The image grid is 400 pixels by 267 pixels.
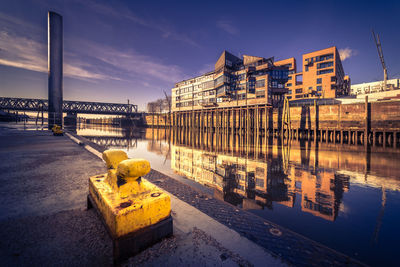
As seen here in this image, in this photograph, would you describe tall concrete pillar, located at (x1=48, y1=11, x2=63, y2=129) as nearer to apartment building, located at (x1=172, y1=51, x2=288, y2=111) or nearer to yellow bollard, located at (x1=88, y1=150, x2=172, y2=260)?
apartment building, located at (x1=172, y1=51, x2=288, y2=111)

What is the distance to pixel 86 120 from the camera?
187375 mm

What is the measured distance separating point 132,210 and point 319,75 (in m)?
78.9

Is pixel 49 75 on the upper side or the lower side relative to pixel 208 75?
lower

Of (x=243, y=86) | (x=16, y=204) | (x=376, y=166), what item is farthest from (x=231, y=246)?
(x=243, y=86)

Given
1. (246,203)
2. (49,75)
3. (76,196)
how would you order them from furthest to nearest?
(49,75) → (246,203) → (76,196)

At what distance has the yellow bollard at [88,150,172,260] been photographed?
2043 millimetres

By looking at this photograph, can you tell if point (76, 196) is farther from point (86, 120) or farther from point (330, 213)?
point (86, 120)

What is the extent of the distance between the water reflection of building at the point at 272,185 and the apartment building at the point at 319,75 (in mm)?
57329

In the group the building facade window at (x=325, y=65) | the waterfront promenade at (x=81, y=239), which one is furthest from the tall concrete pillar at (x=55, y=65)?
the building facade window at (x=325, y=65)

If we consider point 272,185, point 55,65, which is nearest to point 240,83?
point 272,185

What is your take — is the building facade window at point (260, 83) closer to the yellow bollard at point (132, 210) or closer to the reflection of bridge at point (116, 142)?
the reflection of bridge at point (116, 142)

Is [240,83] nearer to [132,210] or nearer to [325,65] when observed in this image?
[325,65]

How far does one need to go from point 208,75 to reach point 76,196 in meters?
54.5

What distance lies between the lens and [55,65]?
39.0 meters
